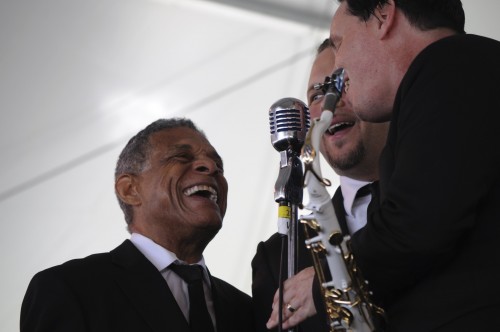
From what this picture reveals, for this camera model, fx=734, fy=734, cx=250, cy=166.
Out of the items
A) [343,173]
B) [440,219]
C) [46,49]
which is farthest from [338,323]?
[46,49]

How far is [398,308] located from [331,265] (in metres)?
0.19

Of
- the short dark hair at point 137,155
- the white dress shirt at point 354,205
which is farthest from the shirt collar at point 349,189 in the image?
the short dark hair at point 137,155

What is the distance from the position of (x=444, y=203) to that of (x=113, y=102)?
3.72 meters

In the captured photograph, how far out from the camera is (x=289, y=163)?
6.13 ft

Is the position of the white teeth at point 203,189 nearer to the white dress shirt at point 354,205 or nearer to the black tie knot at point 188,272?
the black tie knot at point 188,272

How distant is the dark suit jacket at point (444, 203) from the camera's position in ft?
4.50

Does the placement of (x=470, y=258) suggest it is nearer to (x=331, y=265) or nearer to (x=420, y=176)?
(x=420, y=176)

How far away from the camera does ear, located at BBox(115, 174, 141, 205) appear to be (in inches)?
110

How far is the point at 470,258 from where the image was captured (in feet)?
4.70

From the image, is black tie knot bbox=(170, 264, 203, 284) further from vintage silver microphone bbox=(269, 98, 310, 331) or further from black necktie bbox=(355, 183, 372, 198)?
vintage silver microphone bbox=(269, 98, 310, 331)

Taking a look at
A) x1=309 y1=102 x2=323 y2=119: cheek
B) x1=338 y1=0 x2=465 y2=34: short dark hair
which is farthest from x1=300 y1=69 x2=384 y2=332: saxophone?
x1=309 y1=102 x2=323 y2=119: cheek

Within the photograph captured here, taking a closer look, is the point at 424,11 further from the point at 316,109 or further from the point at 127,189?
the point at 127,189

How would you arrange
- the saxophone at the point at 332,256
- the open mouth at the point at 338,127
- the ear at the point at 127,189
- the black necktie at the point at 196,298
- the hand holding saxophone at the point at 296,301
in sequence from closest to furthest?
the saxophone at the point at 332,256 → the hand holding saxophone at the point at 296,301 → the black necktie at the point at 196,298 → the open mouth at the point at 338,127 → the ear at the point at 127,189

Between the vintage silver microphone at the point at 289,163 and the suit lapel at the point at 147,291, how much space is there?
577 mm
